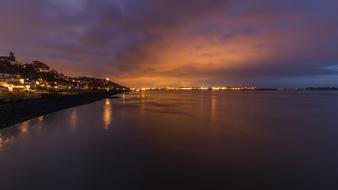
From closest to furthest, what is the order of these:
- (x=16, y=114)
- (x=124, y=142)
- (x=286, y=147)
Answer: (x=286, y=147), (x=124, y=142), (x=16, y=114)

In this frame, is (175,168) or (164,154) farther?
(164,154)

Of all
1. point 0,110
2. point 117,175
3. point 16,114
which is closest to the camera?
point 117,175

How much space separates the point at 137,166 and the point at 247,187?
4988 mm

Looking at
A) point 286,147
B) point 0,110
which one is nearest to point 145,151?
point 286,147

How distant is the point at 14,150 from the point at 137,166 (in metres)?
7.44

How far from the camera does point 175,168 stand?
1038 centimetres

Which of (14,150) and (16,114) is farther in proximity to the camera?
(16,114)

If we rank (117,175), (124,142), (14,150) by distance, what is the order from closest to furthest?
(117,175) → (14,150) → (124,142)

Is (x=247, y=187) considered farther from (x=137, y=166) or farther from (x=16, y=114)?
(x=16, y=114)

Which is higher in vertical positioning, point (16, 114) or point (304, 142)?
point (16, 114)

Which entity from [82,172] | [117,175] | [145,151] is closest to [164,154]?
[145,151]

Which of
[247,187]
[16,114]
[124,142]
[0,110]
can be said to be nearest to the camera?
[247,187]

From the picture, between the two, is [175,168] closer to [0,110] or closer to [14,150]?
[14,150]

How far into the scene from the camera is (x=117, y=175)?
942 centimetres
